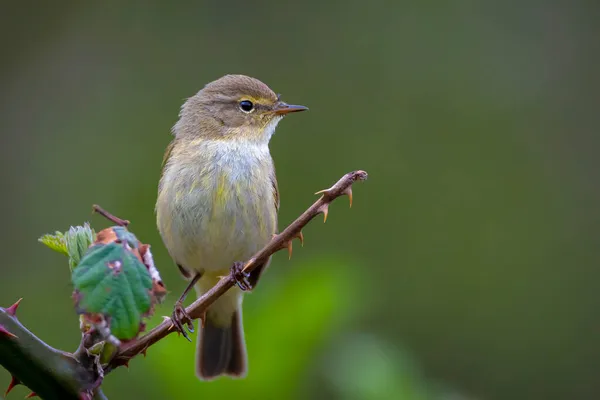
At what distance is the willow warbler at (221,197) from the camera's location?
3992 mm

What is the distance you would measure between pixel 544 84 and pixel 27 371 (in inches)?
284

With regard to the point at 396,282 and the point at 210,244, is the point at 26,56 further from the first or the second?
the point at 210,244

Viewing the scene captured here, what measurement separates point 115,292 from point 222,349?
2665 millimetres

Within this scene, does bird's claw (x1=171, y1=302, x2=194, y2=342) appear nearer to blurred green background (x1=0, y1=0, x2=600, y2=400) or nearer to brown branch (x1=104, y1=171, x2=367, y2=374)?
brown branch (x1=104, y1=171, x2=367, y2=374)

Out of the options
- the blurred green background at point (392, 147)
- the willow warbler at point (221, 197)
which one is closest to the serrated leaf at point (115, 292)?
the willow warbler at point (221, 197)

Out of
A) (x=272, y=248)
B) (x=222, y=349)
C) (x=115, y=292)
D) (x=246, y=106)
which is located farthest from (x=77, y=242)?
(x=246, y=106)

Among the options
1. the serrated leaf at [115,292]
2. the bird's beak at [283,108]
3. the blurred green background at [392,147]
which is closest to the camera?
the serrated leaf at [115,292]

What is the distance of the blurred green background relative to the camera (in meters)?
6.81

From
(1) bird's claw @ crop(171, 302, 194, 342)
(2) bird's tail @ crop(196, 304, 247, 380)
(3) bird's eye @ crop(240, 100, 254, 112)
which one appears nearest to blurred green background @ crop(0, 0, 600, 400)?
(2) bird's tail @ crop(196, 304, 247, 380)

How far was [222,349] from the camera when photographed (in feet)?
13.9

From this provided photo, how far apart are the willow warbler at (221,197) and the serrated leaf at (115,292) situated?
187cm

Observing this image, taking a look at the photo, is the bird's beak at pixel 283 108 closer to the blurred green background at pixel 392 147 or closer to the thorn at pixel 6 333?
the blurred green background at pixel 392 147


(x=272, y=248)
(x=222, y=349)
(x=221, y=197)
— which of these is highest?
(x=272, y=248)

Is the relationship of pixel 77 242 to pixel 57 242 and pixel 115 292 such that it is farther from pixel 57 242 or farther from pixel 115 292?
pixel 115 292
